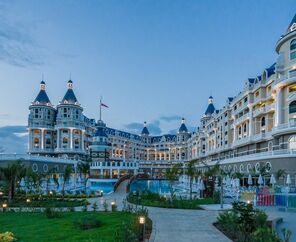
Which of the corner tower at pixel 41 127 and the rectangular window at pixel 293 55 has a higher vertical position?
the rectangular window at pixel 293 55

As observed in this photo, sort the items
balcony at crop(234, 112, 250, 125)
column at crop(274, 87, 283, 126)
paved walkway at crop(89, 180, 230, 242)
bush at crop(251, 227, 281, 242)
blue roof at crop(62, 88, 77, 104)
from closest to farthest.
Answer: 1. bush at crop(251, 227, 281, 242)
2. paved walkway at crop(89, 180, 230, 242)
3. column at crop(274, 87, 283, 126)
4. balcony at crop(234, 112, 250, 125)
5. blue roof at crop(62, 88, 77, 104)

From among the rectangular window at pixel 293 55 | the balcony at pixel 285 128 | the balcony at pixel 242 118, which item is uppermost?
the rectangular window at pixel 293 55

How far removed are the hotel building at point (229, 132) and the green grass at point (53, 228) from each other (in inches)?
1049

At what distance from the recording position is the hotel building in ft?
129

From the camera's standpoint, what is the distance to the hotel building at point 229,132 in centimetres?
3947

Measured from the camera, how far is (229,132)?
210 ft

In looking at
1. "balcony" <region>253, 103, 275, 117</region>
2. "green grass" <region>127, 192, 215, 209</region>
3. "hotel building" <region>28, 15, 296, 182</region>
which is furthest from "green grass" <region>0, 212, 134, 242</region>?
"balcony" <region>253, 103, 275, 117</region>

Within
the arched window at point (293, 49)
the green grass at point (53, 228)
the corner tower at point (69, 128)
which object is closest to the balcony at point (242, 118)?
the arched window at point (293, 49)

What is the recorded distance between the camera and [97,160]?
68688 mm

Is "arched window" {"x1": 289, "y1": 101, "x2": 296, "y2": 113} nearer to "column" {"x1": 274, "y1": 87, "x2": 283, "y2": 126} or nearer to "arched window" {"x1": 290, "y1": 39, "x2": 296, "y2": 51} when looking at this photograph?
"column" {"x1": 274, "y1": 87, "x2": 283, "y2": 126}

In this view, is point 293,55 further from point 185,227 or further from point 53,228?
point 53,228

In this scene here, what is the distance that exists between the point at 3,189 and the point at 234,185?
22.6 m

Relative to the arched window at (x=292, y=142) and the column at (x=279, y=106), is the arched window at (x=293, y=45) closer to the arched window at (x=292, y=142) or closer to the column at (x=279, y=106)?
the column at (x=279, y=106)

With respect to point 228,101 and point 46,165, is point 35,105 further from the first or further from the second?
point 228,101
